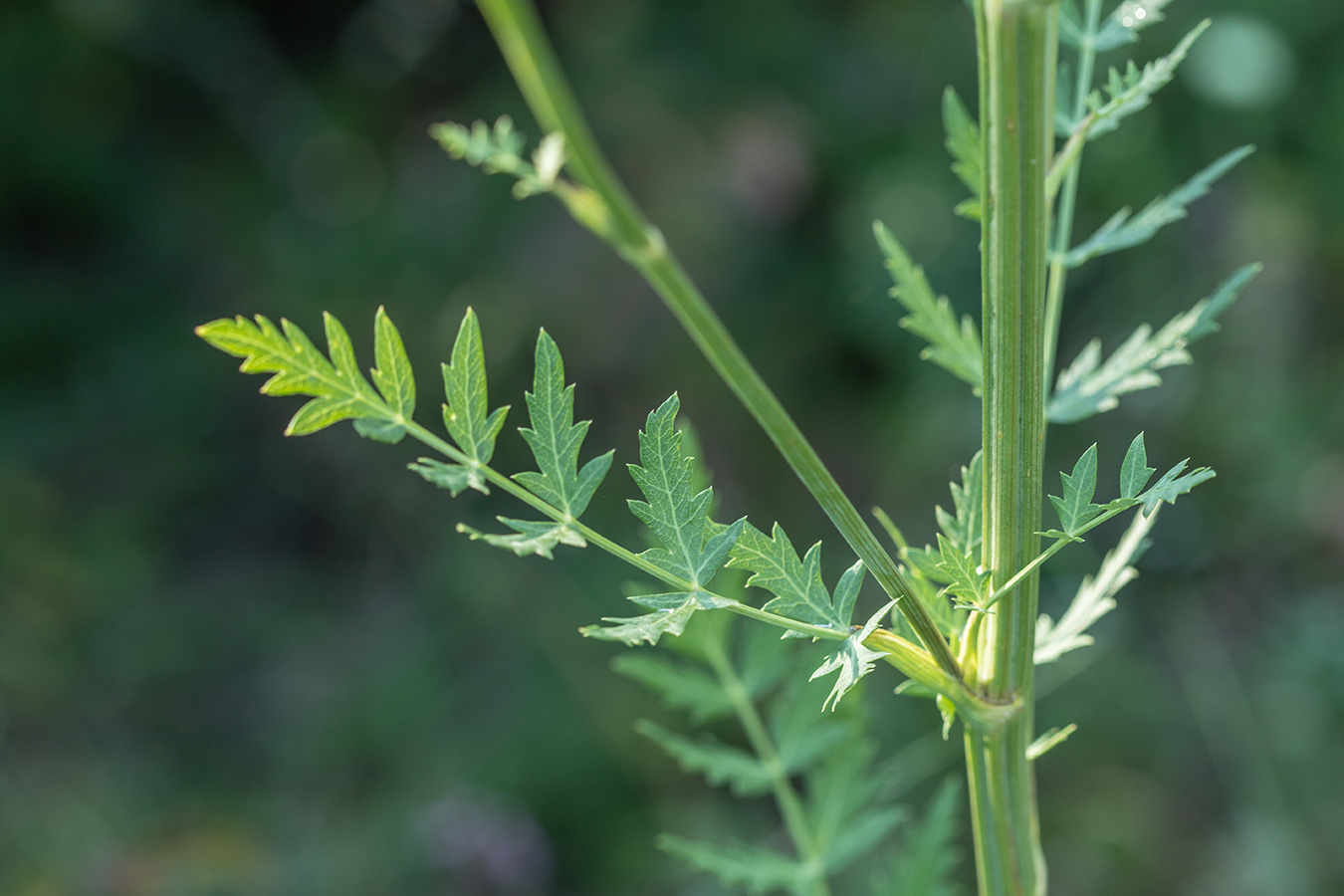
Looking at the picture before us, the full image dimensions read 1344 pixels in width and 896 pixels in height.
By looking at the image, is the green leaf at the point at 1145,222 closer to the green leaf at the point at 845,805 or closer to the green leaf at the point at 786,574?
the green leaf at the point at 786,574

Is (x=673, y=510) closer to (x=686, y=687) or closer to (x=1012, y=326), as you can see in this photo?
(x=1012, y=326)

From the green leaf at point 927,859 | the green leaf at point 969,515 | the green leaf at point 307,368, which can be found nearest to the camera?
the green leaf at point 307,368

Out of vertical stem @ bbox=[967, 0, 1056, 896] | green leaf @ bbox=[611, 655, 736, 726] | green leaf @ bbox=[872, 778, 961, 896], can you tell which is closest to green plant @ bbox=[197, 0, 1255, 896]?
vertical stem @ bbox=[967, 0, 1056, 896]

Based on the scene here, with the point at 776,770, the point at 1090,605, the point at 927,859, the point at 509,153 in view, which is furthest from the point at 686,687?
the point at 509,153

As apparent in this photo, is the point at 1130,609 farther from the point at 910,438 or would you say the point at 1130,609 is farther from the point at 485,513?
the point at 485,513

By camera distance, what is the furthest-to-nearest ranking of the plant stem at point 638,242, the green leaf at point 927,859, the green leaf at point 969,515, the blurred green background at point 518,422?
the blurred green background at point 518,422, the green leaf at point 927,859, the green leaf at point 969,515, the plant stem at point 638,242

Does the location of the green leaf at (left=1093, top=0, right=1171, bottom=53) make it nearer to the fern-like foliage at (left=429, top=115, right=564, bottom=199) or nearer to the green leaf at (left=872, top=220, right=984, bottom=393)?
the green leaf at (left=872, top=220, right=984, bottom=393)

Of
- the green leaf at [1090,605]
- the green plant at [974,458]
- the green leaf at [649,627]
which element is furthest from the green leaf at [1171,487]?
the green leaf at [649,627]

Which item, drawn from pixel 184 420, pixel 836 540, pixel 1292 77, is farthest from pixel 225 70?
pixel 1292 77
